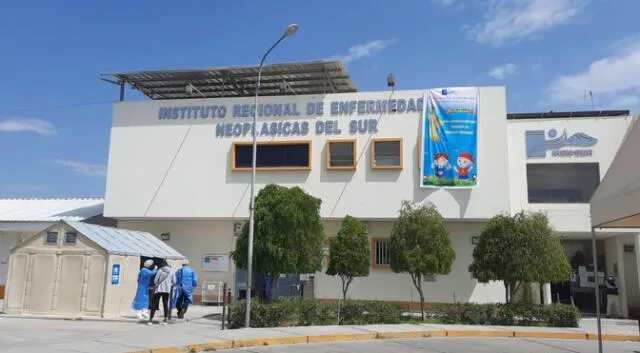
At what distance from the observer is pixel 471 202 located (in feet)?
71.5

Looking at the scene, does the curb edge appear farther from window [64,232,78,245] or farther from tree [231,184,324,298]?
window [64,232,78,245]

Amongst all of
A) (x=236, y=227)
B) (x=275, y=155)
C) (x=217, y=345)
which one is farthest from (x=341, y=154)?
(x=217, y=345)

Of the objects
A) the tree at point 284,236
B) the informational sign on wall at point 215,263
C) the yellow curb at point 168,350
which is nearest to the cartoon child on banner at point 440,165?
the tree at point 284,236

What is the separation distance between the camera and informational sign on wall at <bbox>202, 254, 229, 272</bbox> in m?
24.5

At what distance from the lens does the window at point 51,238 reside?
17188mm

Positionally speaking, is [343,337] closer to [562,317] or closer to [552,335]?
[552,335]

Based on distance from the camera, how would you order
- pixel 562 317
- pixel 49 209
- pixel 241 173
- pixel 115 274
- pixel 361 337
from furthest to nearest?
pixel 49 209, pixel 241 173, pixel 115 274, pixel 562 317, pixel 361 337

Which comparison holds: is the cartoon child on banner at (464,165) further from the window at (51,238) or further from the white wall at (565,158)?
the window at (51,238)

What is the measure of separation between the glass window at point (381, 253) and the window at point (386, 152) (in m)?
3.40

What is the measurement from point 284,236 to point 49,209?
16941 millimetres

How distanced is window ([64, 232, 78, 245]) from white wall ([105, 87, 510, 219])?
267 inches

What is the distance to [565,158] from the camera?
22.9 meters

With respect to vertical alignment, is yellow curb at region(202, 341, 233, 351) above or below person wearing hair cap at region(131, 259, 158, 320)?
below

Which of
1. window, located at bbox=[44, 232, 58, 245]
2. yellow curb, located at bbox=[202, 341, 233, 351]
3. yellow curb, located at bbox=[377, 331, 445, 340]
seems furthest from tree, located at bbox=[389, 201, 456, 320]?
window, located at bbox=[44, 232, 58, 245]
